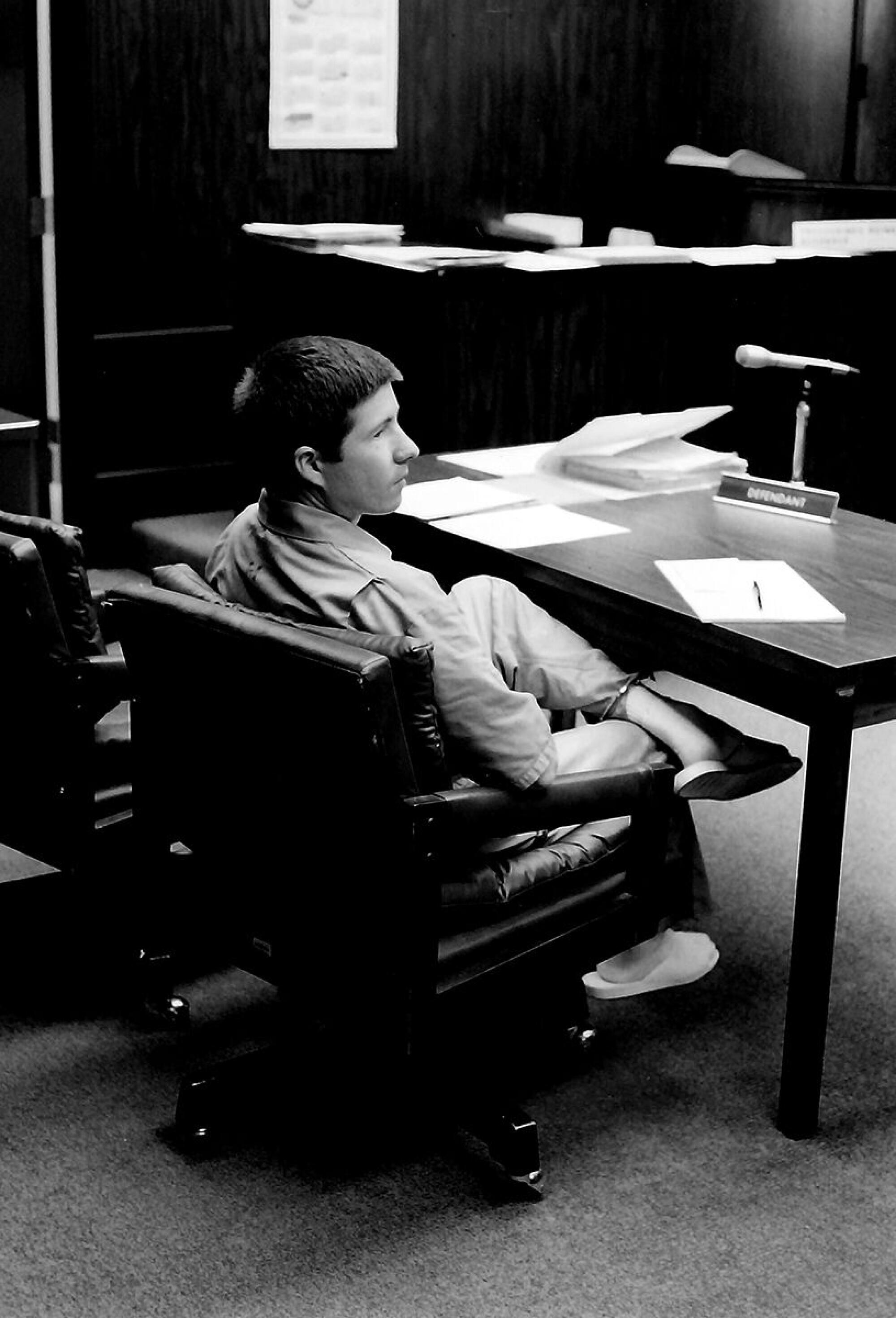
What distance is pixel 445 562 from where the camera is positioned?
301cm

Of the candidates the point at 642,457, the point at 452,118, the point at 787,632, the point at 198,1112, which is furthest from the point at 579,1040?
the point at 452,118

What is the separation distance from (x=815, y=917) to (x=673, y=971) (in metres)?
0.51

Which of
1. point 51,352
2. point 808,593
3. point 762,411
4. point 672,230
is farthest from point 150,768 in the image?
point 672,230

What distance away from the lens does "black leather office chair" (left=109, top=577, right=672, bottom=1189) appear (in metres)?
2.02

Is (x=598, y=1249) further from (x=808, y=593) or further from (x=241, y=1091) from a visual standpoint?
(x=808, y=593)

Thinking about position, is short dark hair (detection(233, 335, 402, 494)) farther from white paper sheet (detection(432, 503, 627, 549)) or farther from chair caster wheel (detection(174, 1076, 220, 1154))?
chair caster wheel (detection(174, 1076, 220, 1154))

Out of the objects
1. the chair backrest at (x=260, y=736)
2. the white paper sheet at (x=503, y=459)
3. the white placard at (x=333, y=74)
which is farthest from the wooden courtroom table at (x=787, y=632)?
the white placard at (x=333, y=74)

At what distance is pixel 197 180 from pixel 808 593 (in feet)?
8.11

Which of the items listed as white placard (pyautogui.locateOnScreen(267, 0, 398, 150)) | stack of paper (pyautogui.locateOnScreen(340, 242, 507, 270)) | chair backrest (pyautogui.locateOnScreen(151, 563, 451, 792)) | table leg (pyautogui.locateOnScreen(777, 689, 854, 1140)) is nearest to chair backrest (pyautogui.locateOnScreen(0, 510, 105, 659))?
chair backrest (pyautogui.locateOnScreen(151, 563, 451, 792))

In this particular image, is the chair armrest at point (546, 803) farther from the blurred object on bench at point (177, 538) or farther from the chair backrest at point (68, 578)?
the blurred object on bench at point (177, 538)

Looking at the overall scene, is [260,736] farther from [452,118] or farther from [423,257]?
[452,118]

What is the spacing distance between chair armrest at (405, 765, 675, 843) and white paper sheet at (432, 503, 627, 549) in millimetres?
685

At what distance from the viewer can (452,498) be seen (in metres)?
3.14

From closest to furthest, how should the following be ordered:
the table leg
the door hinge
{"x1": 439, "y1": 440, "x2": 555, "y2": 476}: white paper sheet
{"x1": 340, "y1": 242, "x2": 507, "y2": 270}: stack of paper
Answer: the table leg, {"x1": 439, "y1": 440, "x2": 555, "y2": 476}: white paper sheet, {"x1": 340, "y1": 242, "x2": 507, "y2": 270}: stack of paper, the door hinge
